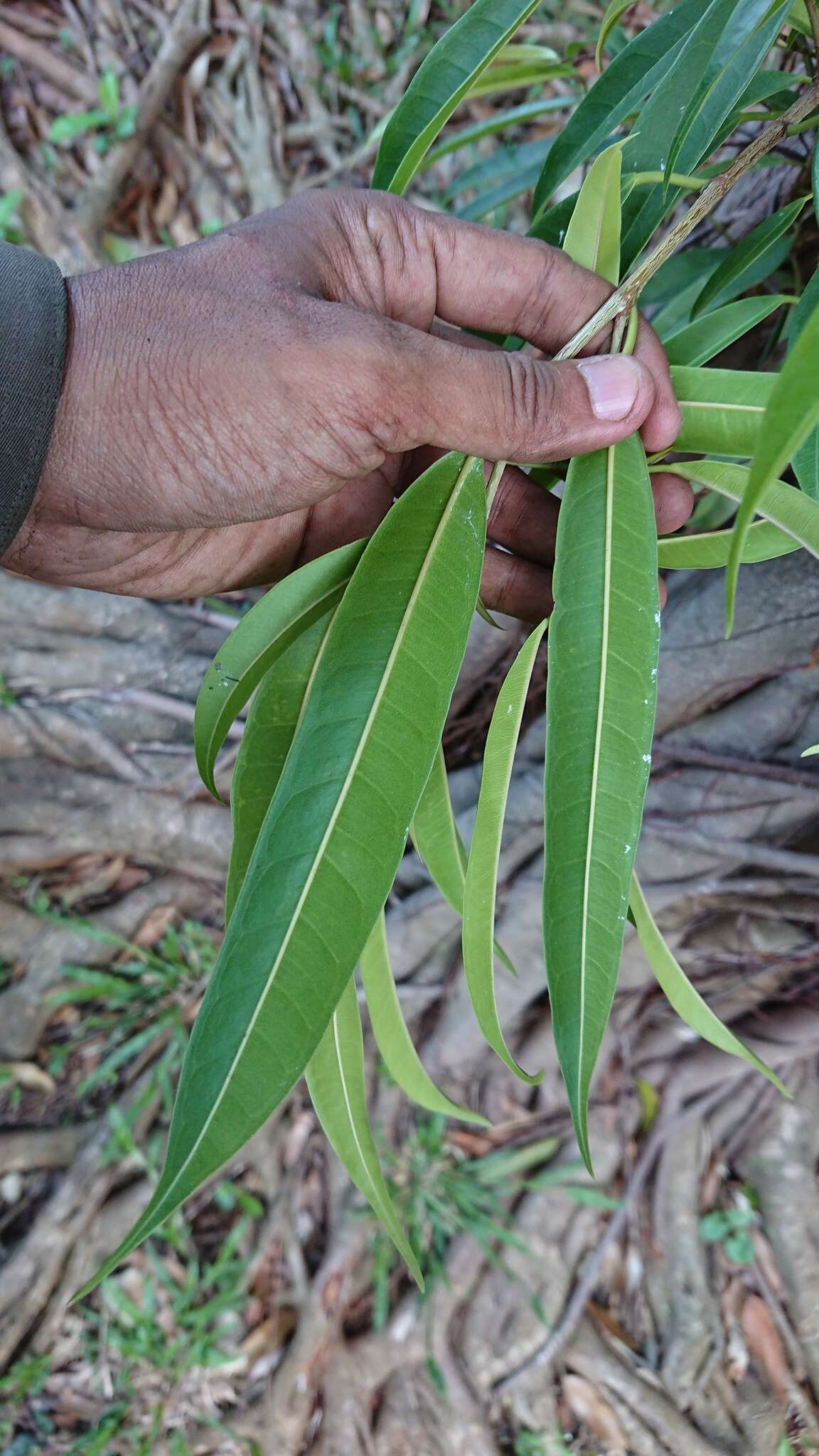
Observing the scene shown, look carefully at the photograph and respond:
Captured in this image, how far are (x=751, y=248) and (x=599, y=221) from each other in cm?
20

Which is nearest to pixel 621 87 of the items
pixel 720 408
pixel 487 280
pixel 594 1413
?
pixel 487 280

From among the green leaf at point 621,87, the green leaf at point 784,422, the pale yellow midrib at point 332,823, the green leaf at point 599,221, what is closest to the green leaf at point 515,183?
the green leaf at point 621,87

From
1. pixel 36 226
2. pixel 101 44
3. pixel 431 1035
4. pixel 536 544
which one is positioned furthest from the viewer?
pixel 101 44

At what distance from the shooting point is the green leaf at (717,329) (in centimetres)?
84

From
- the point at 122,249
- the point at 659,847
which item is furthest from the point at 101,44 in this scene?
the point at 659,847

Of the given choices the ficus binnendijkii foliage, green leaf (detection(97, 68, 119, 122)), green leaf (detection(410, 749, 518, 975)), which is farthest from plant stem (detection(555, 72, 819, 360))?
green leaf (detection(97, 68, 119, 122))

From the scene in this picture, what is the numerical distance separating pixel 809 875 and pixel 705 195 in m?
0.95

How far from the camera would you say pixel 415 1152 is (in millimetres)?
1714

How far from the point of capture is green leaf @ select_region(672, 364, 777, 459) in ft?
2.36

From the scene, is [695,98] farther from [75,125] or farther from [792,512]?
Result: [75,125]

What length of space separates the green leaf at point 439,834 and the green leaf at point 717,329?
0.47 meters

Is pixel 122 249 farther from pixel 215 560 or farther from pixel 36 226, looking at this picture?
pixel 215 560

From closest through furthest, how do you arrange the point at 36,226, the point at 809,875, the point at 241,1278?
the point at 809,875 < the point at 241,1278 < the point at 36,226

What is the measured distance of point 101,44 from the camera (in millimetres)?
2312
